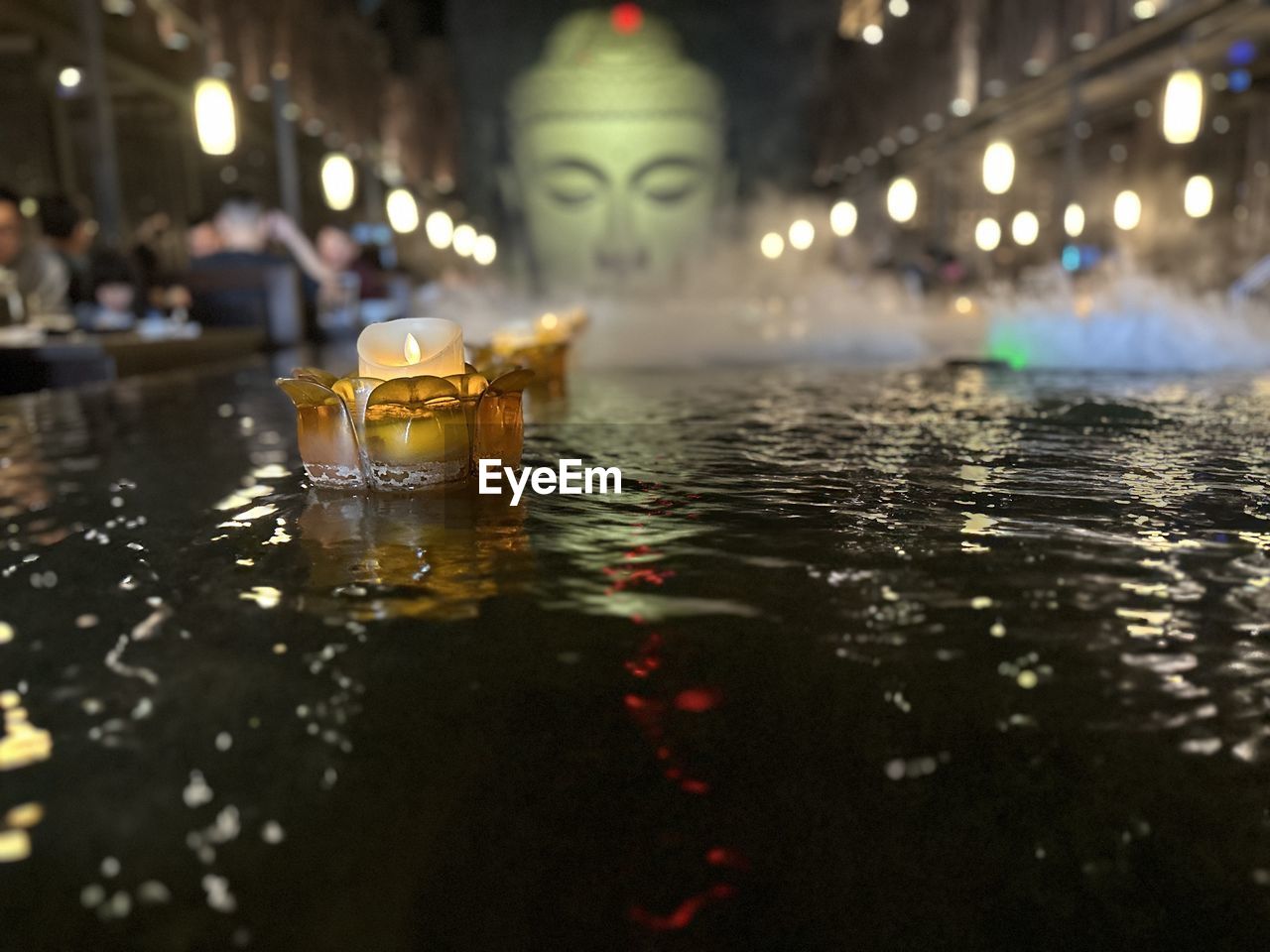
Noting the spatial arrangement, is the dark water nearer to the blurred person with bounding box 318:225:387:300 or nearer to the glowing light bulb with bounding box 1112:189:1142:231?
the blurred person with bounding box 318:225:387:300

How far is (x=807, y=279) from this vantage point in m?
17.9

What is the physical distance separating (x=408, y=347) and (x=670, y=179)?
1602cm

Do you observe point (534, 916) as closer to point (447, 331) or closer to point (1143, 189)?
point (447, 331)

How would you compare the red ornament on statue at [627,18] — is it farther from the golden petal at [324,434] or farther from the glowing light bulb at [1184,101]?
the golden petal at [324,434]

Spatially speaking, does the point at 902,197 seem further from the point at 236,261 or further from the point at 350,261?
the point at 236,261

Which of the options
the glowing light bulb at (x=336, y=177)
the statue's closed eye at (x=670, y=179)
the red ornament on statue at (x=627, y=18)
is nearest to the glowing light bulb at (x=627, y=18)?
the red ornament on statue at (x=627, y=18)

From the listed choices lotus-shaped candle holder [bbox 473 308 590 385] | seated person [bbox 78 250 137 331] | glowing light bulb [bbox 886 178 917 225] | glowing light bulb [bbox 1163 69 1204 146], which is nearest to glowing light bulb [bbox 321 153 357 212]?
seated person [bbox 78 250 137 331]

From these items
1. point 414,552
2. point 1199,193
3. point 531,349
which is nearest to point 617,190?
point 1199,193

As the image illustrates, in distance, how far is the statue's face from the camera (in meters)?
16.9

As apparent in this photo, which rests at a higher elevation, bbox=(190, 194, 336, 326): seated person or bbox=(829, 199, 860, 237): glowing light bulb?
bbox=(829, 199, 860, 237): glowing light bulb

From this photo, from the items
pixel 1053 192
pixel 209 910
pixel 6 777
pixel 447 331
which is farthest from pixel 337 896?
pixel 1053 192

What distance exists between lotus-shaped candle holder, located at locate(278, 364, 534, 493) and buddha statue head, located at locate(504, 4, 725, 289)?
613 inches

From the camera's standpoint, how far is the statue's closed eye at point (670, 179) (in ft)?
55.6

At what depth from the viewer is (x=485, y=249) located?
18312 millimetres
